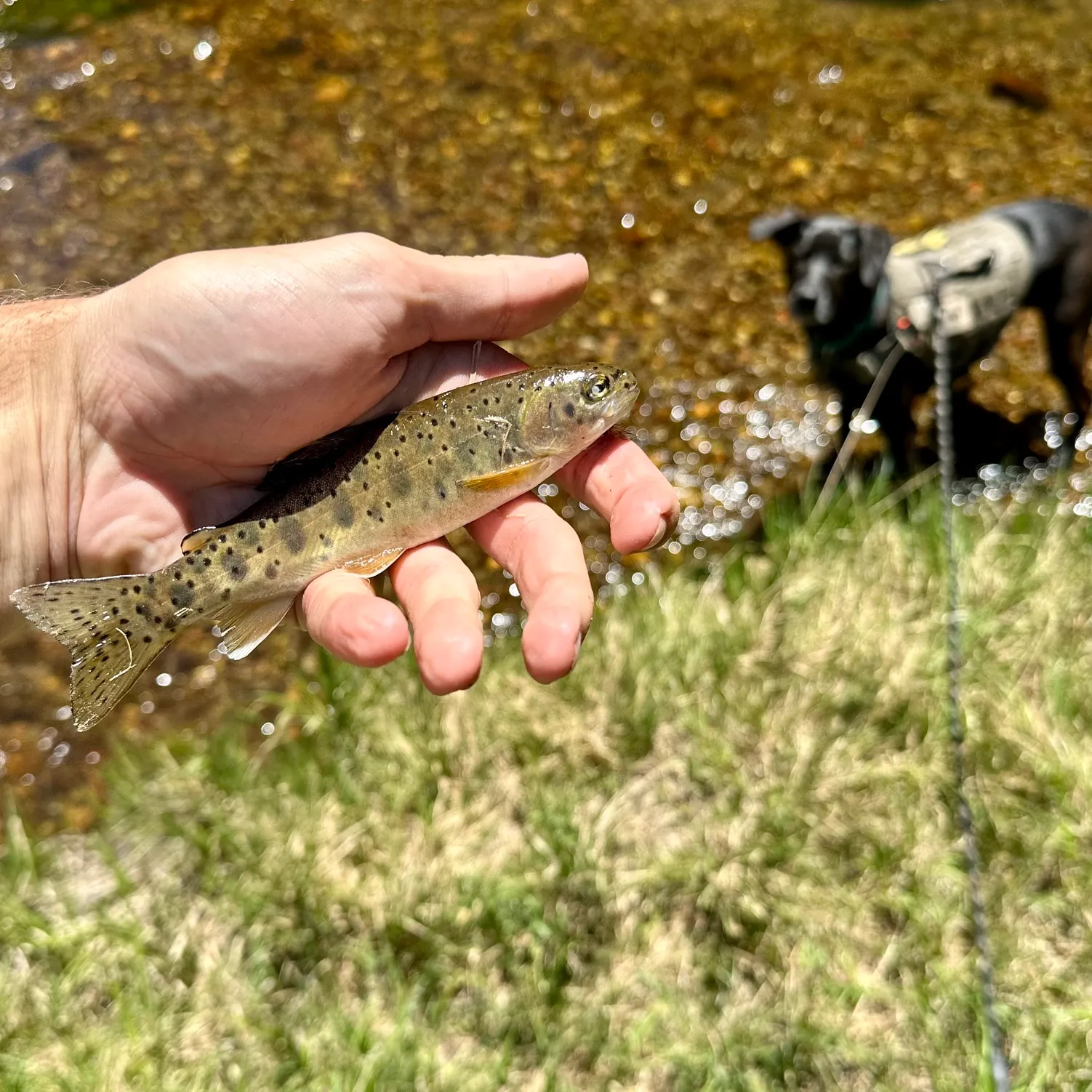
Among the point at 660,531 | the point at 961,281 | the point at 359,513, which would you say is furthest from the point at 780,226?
the point at 359,513

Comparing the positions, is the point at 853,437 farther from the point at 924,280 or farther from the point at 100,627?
the point at 100,627

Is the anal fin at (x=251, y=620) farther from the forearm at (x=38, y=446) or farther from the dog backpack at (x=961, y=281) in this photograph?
the dog backpack at (x=961, y=281)

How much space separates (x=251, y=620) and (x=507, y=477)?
101 centimetres

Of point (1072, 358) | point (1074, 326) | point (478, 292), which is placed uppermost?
point (478, 292)

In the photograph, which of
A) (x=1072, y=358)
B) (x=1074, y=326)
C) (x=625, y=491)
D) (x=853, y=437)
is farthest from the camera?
(x=853, y=437)

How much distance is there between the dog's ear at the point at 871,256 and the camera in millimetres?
4632

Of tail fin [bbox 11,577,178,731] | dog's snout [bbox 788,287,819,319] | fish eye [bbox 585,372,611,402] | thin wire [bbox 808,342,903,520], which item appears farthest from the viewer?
thin wire [bbox 808,342,903,520]

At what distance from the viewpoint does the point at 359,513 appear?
330cm

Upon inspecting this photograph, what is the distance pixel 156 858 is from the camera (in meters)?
4.12

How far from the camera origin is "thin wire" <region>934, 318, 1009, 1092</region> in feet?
10.9

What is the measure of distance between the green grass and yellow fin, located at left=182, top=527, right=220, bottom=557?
4.33 feet

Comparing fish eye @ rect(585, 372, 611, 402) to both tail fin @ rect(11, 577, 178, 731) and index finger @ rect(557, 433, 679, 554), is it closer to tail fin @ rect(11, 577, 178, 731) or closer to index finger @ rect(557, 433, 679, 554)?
index finger @ rect(557, 433, 679, 554)

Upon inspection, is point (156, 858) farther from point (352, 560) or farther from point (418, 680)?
point (352, 560)

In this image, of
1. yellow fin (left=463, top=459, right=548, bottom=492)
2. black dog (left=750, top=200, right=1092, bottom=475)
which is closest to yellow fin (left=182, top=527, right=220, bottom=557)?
yellow fin (left=463, top=459, right=548, bottom=492)
